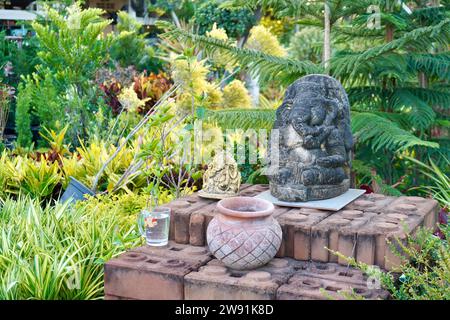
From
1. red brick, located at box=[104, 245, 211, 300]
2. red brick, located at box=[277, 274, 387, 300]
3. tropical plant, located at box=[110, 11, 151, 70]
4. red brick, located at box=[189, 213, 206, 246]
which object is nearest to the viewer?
red brick, located at box=[277, 274, 387, 300]

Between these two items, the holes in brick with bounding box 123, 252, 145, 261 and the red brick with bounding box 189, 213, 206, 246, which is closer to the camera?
the holes in brick with bounding box 123, 252, 145, 261

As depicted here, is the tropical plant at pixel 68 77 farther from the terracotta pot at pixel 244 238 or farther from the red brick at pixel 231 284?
the red brick at pixel 231 284

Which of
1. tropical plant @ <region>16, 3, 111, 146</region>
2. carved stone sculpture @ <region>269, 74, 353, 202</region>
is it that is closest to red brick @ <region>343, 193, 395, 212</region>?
carved stone sculpture @ <region>269, 74, 353, 202</region>

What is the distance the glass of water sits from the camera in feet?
11.9

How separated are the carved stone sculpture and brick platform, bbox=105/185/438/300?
18cm

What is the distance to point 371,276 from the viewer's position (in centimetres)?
299

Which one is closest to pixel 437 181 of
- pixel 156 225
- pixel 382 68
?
pixel 382 68

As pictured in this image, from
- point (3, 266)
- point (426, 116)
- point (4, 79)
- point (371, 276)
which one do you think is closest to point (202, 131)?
point (426, 116)

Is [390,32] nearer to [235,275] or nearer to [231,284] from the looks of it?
[235,275]

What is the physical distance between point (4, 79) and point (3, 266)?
5.90 meters

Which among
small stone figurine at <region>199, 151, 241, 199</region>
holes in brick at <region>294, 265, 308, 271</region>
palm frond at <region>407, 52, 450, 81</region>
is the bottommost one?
holes in brick at <region>294, 265, 308, 271</region>

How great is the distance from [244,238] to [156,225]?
2.12 ft

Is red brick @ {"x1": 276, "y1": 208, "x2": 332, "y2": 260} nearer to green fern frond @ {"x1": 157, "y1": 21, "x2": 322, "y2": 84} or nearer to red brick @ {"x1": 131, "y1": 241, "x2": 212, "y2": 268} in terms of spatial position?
red brick @ {"x1": 131, "y1": 241, "x2": 212, "y2": 268}

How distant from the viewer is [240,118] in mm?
5105
